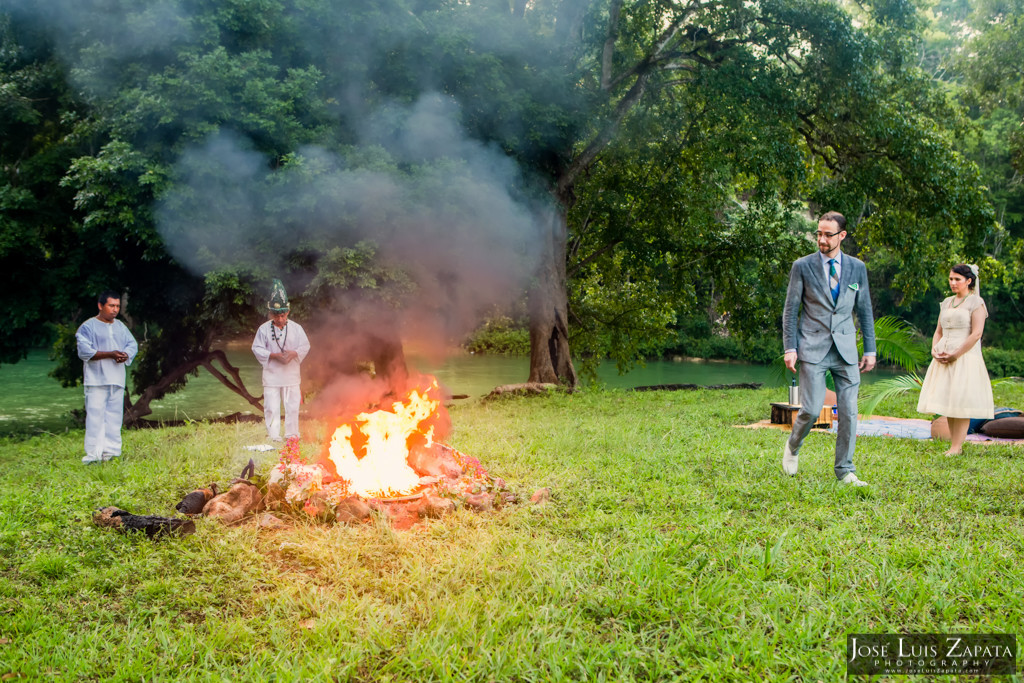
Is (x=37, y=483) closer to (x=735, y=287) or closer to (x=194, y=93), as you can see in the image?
(x=194, y=93)

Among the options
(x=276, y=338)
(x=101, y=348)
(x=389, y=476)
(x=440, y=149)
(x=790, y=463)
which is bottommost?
(x=389, y=476)

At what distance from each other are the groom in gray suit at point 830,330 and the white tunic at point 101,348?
6.26 metres

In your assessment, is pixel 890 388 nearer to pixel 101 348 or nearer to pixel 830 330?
pixel 830 330

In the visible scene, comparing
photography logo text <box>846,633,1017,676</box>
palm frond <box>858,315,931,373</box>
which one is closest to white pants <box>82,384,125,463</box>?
photography logo text <box>846,633,1017,676</box>

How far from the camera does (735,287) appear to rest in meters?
16.9

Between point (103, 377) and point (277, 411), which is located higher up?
point (103, 377)

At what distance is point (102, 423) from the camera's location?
24.7 ft

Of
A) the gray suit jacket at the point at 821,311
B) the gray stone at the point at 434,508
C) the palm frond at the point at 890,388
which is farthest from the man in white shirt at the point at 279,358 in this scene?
the palm frond at the point at 890,388

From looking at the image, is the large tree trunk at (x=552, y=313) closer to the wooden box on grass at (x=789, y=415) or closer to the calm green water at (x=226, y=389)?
the calm green water at (x=226, y=389)

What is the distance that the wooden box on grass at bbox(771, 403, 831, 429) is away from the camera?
9.70 metres

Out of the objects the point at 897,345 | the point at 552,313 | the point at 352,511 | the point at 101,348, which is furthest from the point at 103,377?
the point at 897,345

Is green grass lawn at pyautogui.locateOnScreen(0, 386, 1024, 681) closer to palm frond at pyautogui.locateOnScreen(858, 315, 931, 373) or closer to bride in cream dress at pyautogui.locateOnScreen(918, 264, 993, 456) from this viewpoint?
bride in cream dress at pyautogui.locateOnScreen(918, 264, 993, 456)

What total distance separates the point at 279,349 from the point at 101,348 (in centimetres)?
172

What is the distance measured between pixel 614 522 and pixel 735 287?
1319 centimetres
